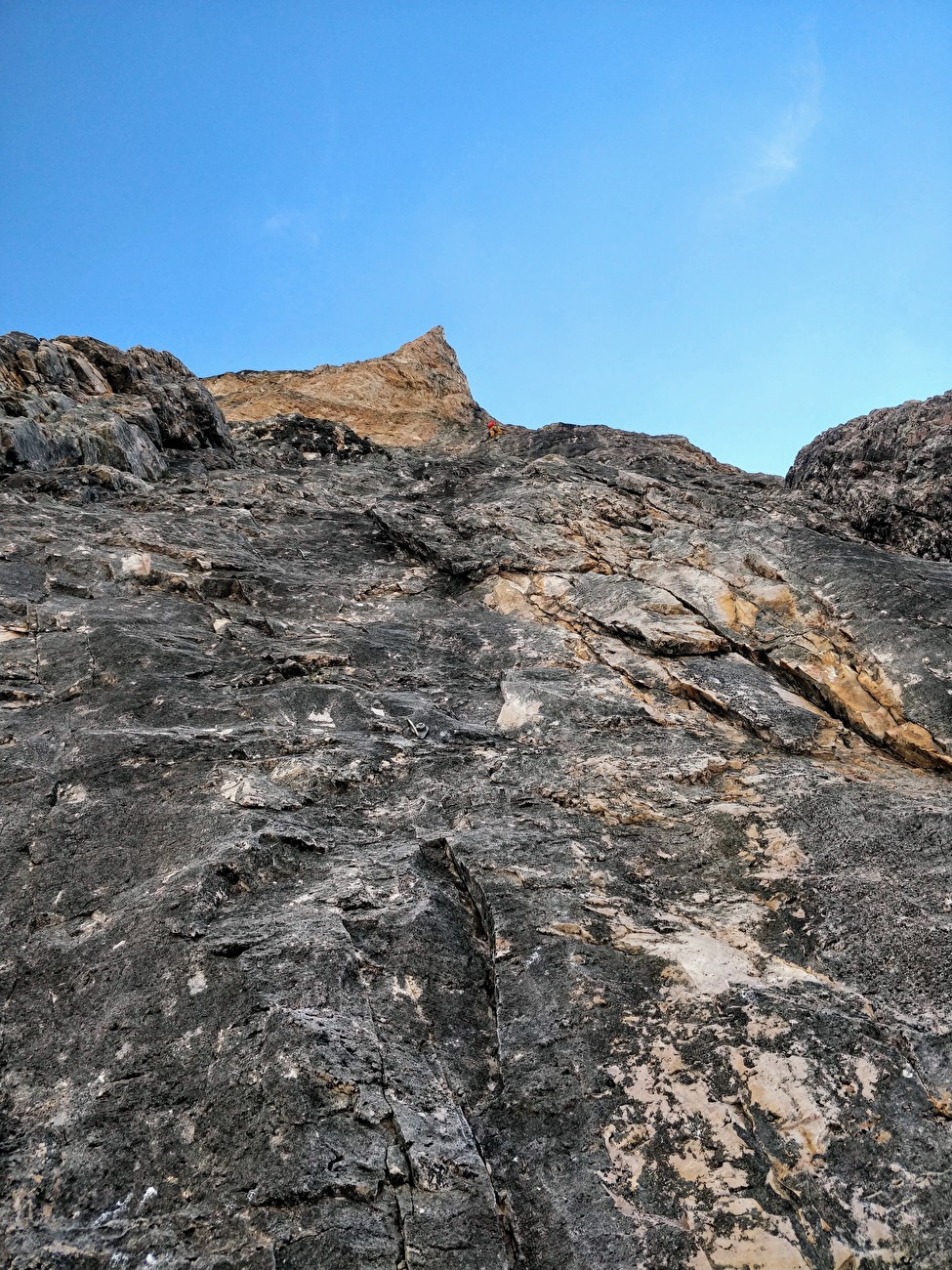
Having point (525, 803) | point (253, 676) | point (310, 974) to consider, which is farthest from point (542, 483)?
point (310, 974)

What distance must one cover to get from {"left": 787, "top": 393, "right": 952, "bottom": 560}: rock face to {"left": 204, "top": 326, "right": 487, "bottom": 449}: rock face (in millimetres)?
16289

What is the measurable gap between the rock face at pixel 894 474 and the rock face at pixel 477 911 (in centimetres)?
252

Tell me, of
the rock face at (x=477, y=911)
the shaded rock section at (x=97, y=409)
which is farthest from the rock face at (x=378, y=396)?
the rock face at (x=477, y=911)

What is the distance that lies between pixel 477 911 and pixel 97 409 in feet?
55.5

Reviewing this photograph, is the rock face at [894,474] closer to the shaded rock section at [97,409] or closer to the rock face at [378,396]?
the shaded rock section at [97,409]

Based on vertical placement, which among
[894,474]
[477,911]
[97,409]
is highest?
[97,409]

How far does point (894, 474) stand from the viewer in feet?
53.9

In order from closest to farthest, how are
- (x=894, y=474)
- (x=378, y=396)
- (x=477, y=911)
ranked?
(x=477, y=911), (x=894, y=474), (x=378, y=396)

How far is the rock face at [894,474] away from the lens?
48.6 ft

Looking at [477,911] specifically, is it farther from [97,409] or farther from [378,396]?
[378,396]

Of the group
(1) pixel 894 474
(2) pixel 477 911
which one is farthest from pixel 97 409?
(1) pixel 894 474

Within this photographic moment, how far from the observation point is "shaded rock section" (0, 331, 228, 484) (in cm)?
1656

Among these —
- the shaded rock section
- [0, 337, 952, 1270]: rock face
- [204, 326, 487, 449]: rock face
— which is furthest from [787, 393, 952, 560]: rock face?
[204, 326, 487, 449]: rock face

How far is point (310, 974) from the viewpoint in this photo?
6152 mm
